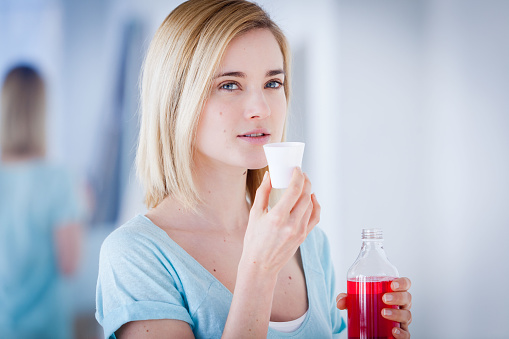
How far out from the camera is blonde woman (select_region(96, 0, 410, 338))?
1024 millimetres

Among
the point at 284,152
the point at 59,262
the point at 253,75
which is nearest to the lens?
the point at 284,152

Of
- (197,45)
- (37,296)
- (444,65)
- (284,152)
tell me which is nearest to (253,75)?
(197,45)

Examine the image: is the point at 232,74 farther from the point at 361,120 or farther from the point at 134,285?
the point at 361,120

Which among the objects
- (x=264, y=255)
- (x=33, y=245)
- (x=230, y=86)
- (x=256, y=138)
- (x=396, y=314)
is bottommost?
(x=33, y=245)

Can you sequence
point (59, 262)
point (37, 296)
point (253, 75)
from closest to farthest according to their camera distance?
point (253, 75) → point (37, 296) → point (59, 262)

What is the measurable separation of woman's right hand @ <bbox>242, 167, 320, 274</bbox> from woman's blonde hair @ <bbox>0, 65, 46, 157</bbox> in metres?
2.11

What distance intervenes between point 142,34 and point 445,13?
1.91 metres

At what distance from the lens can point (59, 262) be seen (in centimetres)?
285

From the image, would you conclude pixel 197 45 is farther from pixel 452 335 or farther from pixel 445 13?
pixel 452 335

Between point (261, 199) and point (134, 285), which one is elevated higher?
point (261, 199)

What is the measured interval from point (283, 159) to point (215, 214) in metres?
0.42

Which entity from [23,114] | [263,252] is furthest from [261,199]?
[23,114]

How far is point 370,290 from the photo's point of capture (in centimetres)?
105

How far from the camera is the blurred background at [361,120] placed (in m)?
3.00
